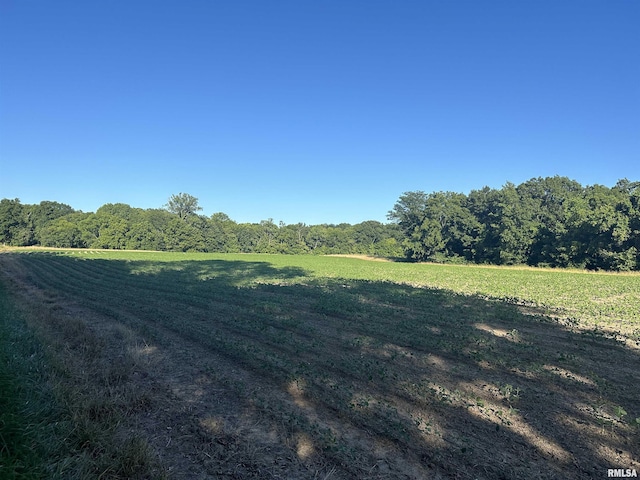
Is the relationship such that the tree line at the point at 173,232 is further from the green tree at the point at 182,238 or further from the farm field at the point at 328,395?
the farm field at the point at 328,395

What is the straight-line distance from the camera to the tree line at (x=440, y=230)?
46375 mm

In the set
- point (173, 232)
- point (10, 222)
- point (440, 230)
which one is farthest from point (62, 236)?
point (440, 230)

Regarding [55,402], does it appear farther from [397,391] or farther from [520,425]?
[520,425]

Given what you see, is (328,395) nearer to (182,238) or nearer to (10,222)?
(182,238)

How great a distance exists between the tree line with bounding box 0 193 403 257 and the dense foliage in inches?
645

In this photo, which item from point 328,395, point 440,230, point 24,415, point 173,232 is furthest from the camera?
point 173,232

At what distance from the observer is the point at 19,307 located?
1199 centimetres

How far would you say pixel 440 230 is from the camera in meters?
71.3

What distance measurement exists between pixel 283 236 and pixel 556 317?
10656cm

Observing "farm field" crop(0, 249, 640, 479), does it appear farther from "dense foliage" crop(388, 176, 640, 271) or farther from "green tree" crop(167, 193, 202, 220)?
"green tree" crop(167, 193, 202, 220)

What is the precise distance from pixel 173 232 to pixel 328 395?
103m

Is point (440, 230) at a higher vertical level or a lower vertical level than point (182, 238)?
higher

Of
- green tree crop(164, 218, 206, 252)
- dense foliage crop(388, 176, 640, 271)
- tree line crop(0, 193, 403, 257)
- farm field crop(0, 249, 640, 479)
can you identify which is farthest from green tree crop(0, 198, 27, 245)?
farm field crop(0, 249, 640, 479)

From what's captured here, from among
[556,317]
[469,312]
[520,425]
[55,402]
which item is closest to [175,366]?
[55,402]
